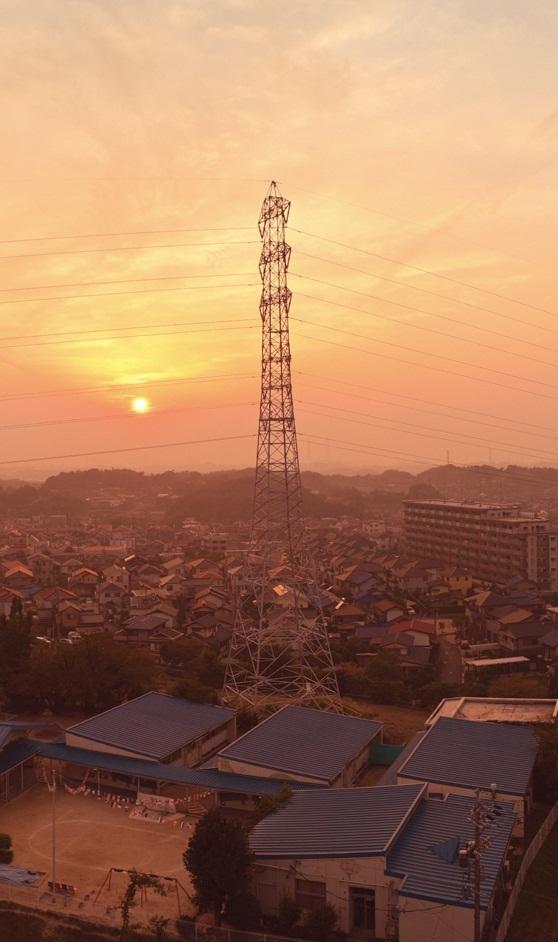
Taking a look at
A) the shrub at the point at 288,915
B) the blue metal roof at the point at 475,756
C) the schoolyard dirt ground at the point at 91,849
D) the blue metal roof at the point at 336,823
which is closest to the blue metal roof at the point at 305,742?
A: the blue metal roof at the point at 475,756

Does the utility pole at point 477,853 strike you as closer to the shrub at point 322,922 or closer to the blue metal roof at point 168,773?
the shrub at point 322,922

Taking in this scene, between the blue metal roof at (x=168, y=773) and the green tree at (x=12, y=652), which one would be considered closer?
the blue metal roof at (x=168, y=773)

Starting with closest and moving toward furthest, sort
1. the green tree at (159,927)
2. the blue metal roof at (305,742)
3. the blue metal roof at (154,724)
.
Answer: the green tree at (159,927)
the blue metal roof at (305,742)
the blue metal roof at (154,724)

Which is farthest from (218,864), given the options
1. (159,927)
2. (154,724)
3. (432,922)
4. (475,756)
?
(154,724)

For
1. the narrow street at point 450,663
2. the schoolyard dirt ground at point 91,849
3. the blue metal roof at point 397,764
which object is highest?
the blue metal roof at point 397,764

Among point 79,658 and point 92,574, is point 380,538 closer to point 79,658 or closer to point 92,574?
point 92,574

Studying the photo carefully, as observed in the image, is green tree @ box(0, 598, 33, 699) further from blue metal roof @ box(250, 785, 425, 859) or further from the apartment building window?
the apartment building window

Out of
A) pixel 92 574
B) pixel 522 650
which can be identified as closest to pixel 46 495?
pixel 92 574
